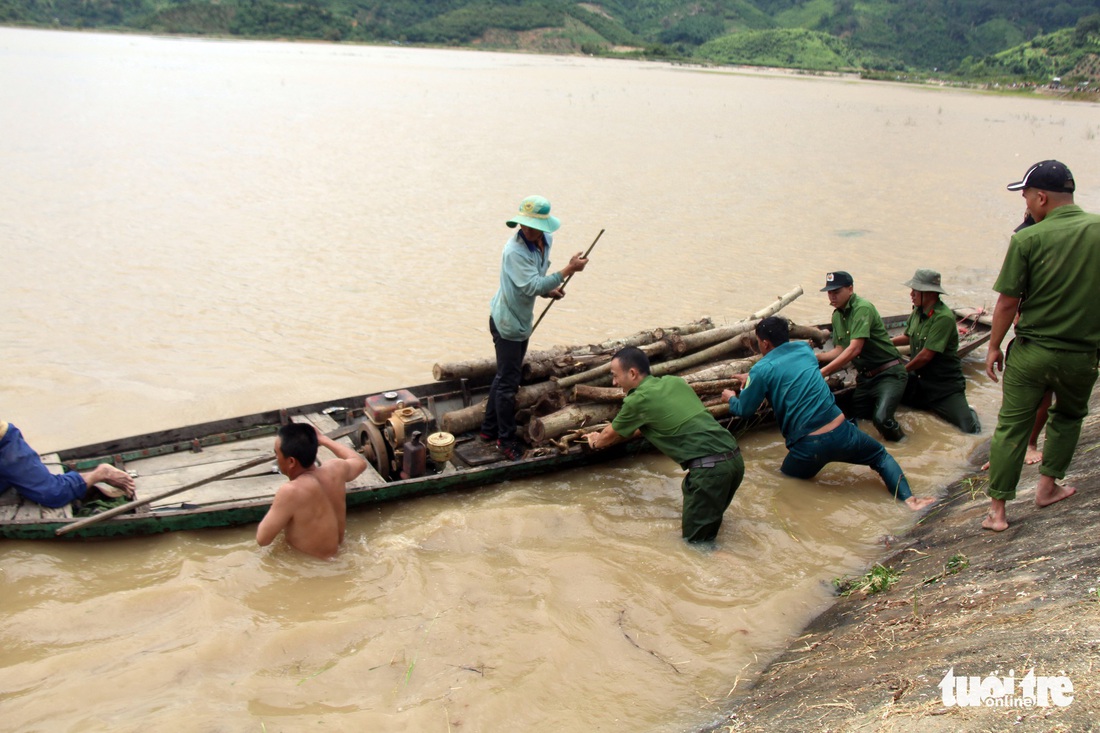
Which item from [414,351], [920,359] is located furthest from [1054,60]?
[414,351]

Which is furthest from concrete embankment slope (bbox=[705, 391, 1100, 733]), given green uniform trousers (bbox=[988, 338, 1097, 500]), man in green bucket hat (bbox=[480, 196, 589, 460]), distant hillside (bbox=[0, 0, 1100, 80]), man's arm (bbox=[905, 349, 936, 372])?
distant hillside (bbox=[0, 0, 1100, 80])

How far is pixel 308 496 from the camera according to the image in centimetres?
542

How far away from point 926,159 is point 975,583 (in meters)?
26.3

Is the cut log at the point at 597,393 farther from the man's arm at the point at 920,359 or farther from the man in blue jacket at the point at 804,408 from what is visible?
the man's arm at the point at 920,359

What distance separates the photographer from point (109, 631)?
5.11 m

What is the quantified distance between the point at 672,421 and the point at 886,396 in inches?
137

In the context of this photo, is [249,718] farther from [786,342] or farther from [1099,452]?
[1099,452]

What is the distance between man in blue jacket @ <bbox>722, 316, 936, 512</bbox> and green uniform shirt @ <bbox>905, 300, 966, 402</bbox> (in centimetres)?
196

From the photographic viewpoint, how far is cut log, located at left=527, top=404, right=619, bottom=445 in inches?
281

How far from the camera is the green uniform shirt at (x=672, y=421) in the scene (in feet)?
19.3

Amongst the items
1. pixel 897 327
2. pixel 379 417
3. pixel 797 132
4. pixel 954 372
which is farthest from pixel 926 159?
pixel 379 417

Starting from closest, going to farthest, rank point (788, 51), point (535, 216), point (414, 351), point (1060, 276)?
1. point (1060, 276)
2. point (535, 216)
3. point (414, 351)
4. point (788, 51)

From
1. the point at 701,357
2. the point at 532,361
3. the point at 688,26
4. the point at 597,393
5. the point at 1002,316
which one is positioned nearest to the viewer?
the point at 1002,316

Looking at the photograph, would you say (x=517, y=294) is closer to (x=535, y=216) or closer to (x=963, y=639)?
(x=535, y=216)
